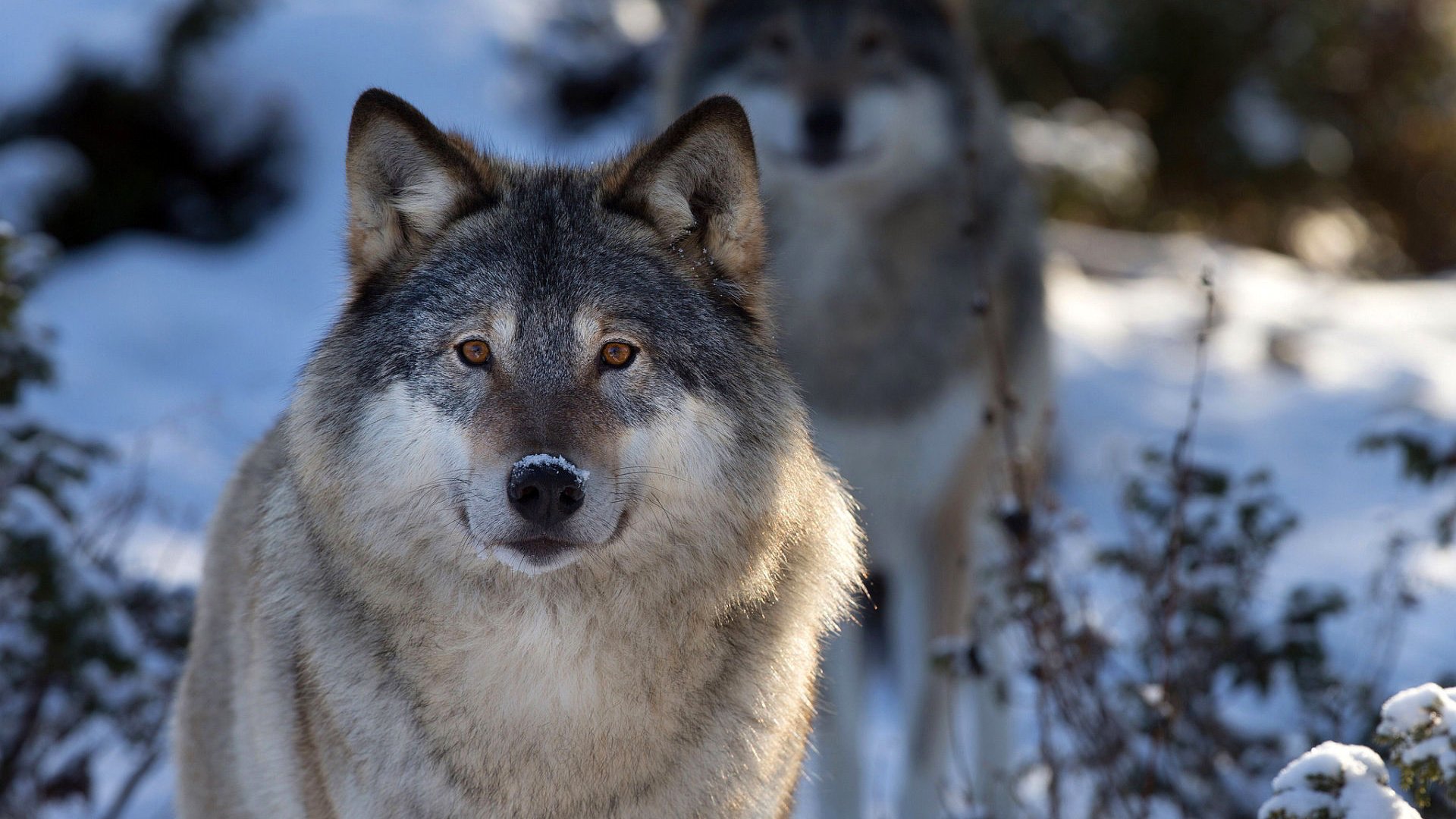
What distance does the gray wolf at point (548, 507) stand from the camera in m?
2.81

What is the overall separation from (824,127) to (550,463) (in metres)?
3.06

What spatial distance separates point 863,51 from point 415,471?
320 cm

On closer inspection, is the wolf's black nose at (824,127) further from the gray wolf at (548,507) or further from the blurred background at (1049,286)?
the gray wolf at (548,507)

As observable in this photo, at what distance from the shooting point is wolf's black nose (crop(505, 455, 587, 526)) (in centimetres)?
259

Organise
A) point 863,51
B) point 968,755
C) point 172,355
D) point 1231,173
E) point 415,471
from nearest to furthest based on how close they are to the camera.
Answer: point 415,471 < point 863,51 < point 968,755 < point 172,355 < point 1231,173

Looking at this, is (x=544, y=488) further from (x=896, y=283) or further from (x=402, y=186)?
(x=896, y=283)

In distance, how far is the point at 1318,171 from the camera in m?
13.2

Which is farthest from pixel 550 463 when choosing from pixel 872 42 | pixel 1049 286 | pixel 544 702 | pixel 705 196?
pixel 1049 286

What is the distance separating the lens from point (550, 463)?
102 inches

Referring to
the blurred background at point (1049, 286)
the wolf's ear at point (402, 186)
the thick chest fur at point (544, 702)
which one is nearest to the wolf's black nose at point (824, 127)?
the blurred background at point (1049, 286)

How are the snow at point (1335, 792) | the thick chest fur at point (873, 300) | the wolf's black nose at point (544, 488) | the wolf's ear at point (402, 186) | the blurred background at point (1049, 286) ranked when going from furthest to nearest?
the thick chest fur at point (873, 300) < the blurred background at point (1049, 286) < the wolf's ear at point (402, 186) < the wolf's black nose at point (544, 488) < the snow at point (1335, 792)

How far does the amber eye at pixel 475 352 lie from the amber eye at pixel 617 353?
0.23 meters

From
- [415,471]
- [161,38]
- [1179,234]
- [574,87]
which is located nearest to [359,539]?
[415,471]

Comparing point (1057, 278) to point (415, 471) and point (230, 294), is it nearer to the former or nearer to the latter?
point (230, 294)
